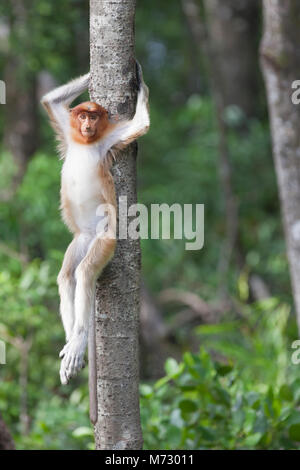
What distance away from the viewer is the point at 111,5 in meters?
2.38

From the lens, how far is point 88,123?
2.41 metres

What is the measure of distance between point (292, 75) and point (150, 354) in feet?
11.3

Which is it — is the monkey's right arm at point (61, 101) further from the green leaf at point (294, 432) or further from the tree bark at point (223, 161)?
the tree bark at point (223, 161)

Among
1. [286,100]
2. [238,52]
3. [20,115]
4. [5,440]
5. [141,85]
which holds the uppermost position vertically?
[238,52]

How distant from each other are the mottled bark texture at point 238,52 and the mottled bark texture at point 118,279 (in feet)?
19.7

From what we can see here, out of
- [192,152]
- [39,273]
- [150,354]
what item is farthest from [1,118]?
[39,273]

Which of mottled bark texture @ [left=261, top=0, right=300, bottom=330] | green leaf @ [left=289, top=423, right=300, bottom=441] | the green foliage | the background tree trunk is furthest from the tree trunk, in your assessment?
the background tree trunk

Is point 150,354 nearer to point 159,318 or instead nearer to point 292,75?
point 159,318

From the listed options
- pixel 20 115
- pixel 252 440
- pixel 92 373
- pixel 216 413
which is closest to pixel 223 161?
pixel 20 115

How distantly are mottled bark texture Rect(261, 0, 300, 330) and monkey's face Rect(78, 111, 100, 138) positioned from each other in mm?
1978

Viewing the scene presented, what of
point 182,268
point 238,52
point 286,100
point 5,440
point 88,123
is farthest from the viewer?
point 238,52

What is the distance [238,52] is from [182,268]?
2.98 m

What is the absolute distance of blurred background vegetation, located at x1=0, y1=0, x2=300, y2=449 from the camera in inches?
134

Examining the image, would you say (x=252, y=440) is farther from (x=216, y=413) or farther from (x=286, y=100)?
(x=286, y=100)
